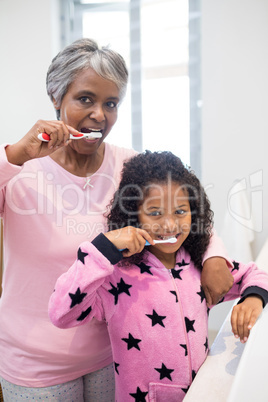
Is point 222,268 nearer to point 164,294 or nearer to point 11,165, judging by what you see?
point 164,294

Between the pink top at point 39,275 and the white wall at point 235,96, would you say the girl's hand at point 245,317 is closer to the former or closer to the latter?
the pink top at point 39,275

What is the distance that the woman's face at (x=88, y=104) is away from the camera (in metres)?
0.85

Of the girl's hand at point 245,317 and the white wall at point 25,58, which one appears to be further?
the white wall at point 25,58

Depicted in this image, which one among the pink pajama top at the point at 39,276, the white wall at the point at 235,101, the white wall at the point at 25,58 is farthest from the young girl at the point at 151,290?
the white wall at the point at 25,58

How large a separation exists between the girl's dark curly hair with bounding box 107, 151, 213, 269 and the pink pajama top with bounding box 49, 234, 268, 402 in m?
0.07

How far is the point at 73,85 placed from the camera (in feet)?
2.81

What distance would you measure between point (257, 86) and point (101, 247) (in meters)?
1.44

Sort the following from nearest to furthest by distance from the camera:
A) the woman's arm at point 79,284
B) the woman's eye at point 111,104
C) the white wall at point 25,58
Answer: the woman's arm at point 79,284, the woman's eye at point 111,104, the white wall at point 25,58

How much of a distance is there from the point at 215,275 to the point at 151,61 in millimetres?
1585

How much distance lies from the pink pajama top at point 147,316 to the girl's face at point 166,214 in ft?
0.25

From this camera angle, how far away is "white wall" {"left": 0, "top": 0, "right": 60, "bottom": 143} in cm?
207

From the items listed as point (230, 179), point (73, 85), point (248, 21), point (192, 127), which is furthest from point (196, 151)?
point (73, 85)

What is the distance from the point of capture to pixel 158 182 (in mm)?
823

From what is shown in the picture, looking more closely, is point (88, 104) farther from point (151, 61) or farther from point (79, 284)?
point (151, 61)
